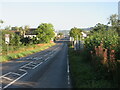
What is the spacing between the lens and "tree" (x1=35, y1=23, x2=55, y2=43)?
97188 millimetres

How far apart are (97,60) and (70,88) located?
15.4 feet

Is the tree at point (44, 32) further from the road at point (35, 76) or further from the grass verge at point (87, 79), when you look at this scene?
the grass verge at point (87, 79)

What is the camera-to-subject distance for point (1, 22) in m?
48.0

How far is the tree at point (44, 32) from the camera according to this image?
3826 inches

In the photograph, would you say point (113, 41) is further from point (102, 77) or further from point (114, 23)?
point (114, 23)

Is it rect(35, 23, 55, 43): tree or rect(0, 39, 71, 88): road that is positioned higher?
rect(35, 23, 55, 43): tree

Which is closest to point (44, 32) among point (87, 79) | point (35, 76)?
point (35, 76)

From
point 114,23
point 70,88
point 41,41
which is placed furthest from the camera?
point 41,41

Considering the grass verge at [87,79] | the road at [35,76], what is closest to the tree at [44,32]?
the road at [35,76]

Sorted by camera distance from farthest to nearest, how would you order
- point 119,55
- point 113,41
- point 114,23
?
point 114,23, point 113,41, point 119,55

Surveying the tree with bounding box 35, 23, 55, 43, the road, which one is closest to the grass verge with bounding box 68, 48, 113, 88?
the road

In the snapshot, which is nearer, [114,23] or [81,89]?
[81,89]

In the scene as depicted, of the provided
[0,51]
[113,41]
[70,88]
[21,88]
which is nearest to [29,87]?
[21,88]

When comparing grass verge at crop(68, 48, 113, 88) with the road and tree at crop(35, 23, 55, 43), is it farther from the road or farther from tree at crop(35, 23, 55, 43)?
tree at crop(35, 23, 55, 43)
